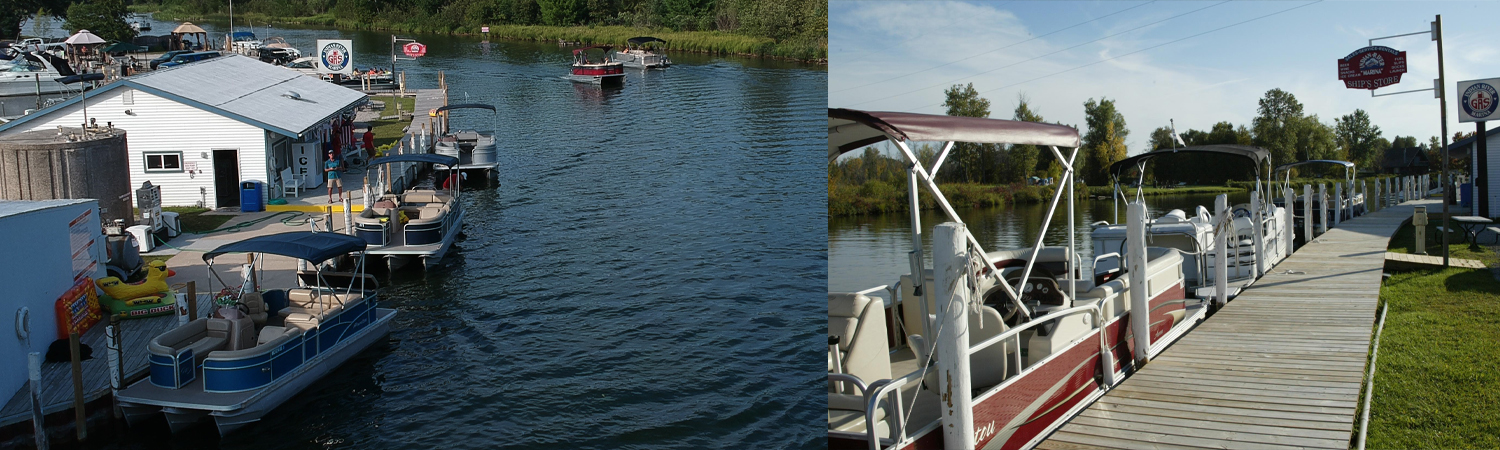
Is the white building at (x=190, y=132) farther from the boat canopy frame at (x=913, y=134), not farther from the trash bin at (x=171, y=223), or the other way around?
the boat canopy frame at (x=913, y=134)

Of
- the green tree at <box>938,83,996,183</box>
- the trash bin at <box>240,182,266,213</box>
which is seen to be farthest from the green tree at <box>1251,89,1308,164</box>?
the trash bin at <box>240,182,266,213</box>

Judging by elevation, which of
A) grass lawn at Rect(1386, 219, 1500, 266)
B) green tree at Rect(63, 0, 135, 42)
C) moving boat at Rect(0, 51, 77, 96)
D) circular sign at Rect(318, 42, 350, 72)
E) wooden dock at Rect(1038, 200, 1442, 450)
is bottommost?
wooden dock at Rect(1038, 200, 1442, 450)

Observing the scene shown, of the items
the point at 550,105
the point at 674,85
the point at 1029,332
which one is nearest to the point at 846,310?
the point at 1029,332

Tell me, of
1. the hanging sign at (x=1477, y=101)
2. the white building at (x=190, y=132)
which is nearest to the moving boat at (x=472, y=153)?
the white building at (x=190, y=132)

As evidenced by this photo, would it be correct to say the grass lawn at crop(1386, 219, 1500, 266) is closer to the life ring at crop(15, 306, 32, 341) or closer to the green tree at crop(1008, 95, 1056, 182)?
the green tree at crop(1008, 95, 1056, 182)

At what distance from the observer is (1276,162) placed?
1909 inches

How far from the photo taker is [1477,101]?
65.0 feet

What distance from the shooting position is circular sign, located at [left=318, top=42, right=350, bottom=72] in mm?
52312

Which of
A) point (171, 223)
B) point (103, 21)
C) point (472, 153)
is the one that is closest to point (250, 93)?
point (472, 153)

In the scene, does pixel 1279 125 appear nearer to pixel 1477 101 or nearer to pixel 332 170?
pixel 1477 101

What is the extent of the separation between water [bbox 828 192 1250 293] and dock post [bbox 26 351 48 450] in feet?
23.5

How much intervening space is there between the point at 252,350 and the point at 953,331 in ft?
28.4

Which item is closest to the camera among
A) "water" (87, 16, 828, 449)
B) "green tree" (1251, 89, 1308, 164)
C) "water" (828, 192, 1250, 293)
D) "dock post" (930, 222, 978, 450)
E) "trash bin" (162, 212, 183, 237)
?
"dock post" (930, 222, 978, 450)

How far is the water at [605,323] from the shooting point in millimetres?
11172
